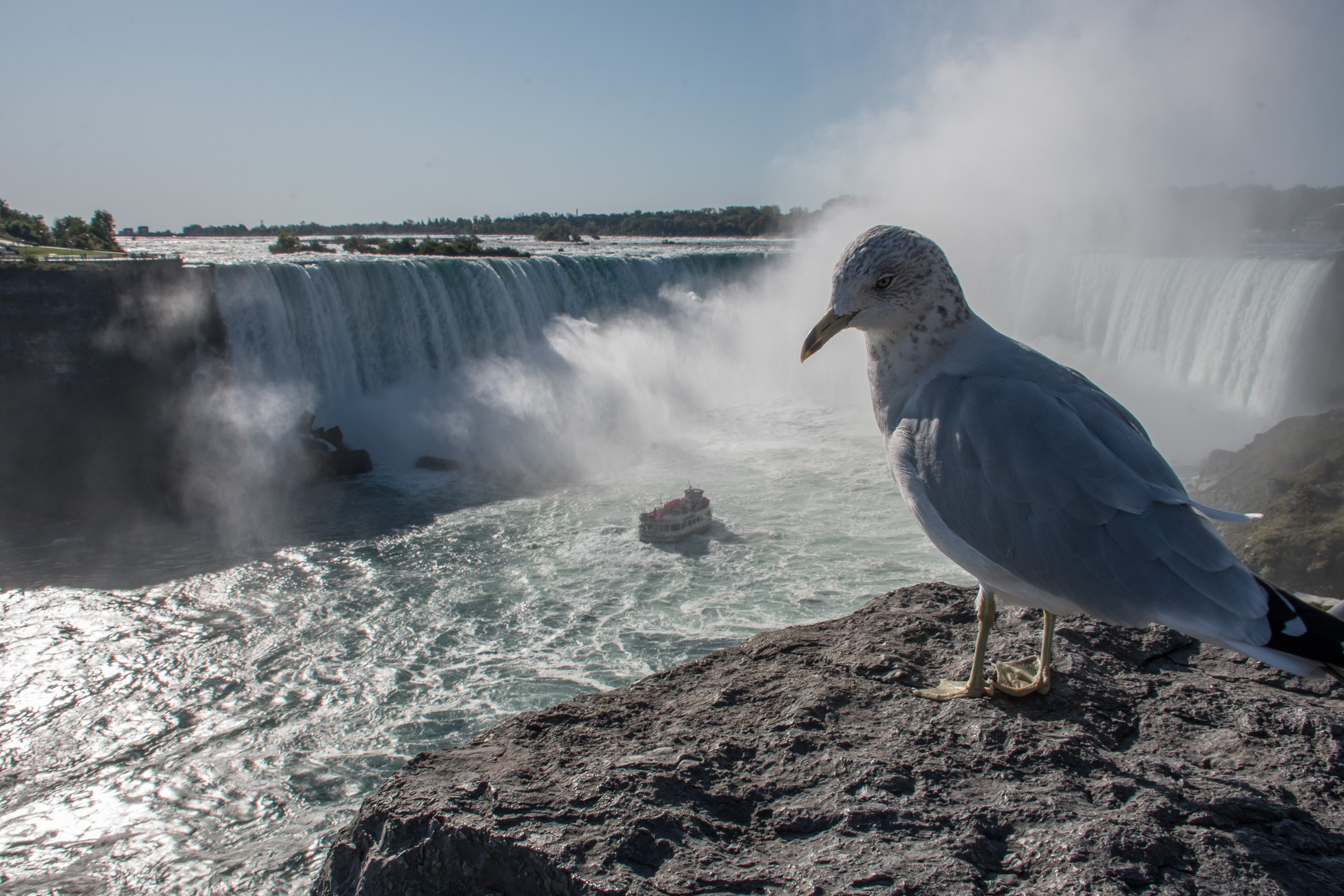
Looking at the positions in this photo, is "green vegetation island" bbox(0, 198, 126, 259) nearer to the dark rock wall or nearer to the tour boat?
the dark rock wall

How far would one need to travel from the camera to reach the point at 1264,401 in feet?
66.1

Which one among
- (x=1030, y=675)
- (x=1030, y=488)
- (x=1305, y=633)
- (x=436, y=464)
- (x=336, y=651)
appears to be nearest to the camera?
(x=1305, y=633)

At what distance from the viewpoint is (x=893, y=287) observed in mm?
2027

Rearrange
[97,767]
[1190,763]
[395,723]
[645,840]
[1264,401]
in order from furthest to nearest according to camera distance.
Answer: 1. [1264,401]
2. [395,723]
3. [97,767]
4. [1190,763]
5. [645,840]

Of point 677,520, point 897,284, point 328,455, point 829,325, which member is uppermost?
point 897,284

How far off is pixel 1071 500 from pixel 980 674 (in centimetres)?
58

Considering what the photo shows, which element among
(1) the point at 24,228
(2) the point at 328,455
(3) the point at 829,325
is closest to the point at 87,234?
(1) the point at 24,228

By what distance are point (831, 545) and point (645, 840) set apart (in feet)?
35.2

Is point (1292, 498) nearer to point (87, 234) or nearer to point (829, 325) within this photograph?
point (829, 325)

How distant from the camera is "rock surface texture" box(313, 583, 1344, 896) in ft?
4.59

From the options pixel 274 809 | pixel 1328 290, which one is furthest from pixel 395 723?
pixel 1328 290

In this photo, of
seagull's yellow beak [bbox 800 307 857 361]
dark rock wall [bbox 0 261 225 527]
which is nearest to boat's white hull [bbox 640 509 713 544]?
dark rock wall [bbox 0 261 225 527]

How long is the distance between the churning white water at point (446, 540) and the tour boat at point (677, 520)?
1.00 ft

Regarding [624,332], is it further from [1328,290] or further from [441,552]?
[1328,290]
